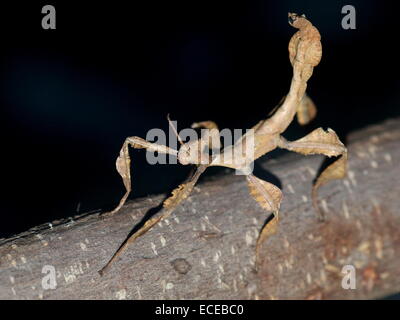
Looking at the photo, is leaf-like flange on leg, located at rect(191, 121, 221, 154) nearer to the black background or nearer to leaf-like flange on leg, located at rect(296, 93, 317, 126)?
the black background

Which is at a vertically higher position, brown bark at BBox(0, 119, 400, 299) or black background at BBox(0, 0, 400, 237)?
black background at BBox(0, 0, 400, 237)

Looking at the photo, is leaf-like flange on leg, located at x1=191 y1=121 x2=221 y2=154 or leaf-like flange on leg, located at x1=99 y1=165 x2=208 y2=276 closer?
leaf-like flange on leg, located at x1=99 y1=165 x2=208 y2=276

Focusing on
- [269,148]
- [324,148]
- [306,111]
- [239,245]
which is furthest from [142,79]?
[239,245]

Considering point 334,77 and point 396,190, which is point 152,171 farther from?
point 334,77

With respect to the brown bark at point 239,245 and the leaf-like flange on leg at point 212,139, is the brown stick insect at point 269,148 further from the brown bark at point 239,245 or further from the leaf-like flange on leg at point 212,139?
the brown bark at point 239,245

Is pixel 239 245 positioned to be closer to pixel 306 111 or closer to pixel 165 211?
pixel 165 211

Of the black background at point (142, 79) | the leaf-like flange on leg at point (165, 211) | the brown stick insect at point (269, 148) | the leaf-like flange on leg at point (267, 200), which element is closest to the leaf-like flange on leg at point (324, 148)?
the brown stick insect at point (269, 148)

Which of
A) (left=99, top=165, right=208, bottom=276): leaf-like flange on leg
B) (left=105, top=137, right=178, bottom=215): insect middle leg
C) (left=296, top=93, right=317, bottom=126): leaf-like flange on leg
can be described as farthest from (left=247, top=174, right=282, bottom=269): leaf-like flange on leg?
(left=296, top=93, right=317, bottom=126): leaf-like flange on leg
